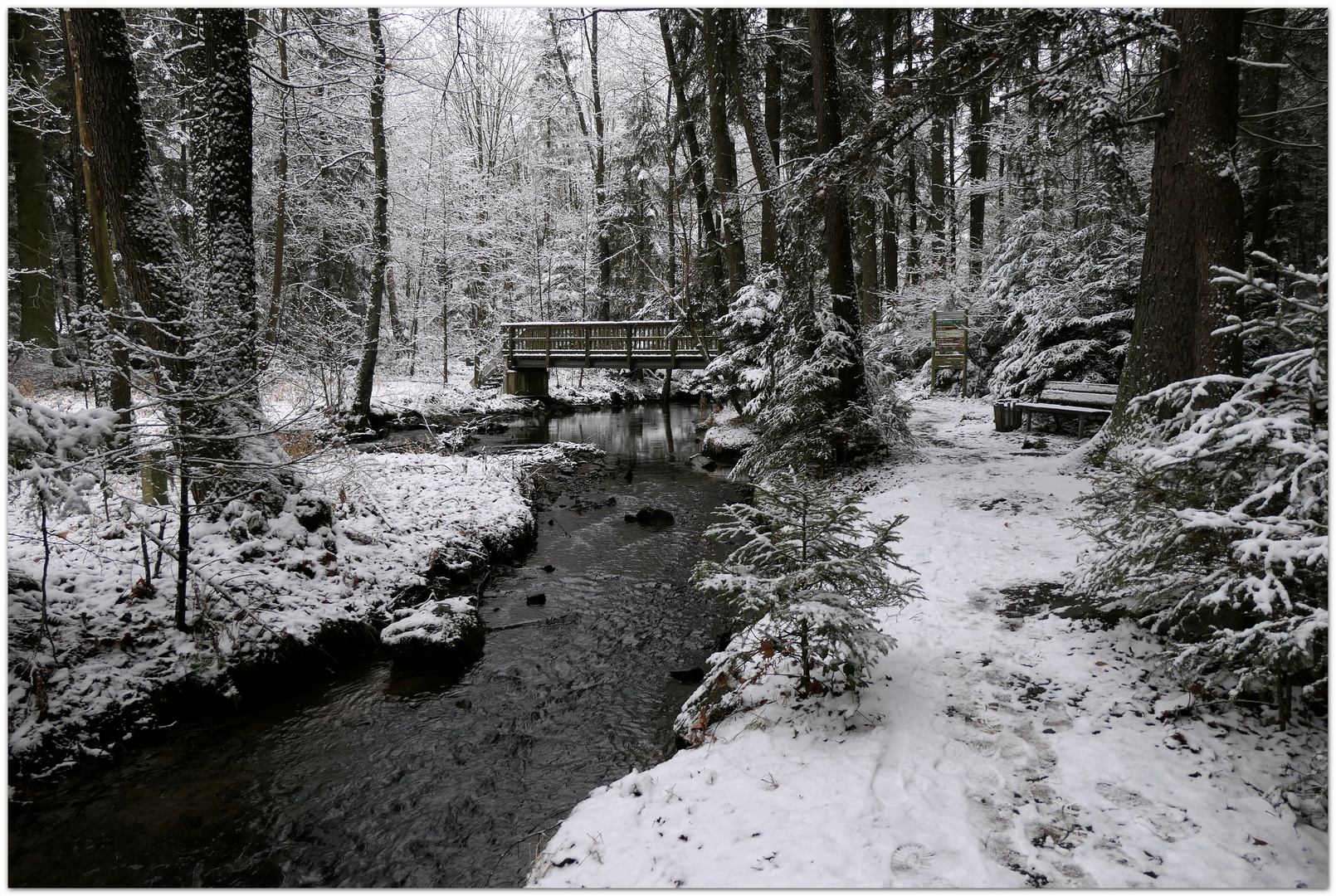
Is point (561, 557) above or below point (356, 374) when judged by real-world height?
below

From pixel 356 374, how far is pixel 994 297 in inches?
601

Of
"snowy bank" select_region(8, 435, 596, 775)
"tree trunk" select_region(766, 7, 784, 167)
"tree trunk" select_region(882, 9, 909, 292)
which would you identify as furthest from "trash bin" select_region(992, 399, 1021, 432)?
"snowy bank" select_region(8, 435, 596, 775)

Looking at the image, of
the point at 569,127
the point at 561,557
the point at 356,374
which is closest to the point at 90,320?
the point at 561,557

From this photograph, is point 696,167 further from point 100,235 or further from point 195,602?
point 195,602

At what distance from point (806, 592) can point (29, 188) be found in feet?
48.6

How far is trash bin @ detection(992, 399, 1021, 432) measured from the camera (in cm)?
1067

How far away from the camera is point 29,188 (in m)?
10.9

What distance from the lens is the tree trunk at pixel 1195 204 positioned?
5.49 metres

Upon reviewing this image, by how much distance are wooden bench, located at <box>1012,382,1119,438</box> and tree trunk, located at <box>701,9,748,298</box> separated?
5.88 m

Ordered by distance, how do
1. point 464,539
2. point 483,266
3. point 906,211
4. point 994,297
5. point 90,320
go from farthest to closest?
1. point 483,266
2. point 906,211
3. point 994,297
4. point 464,539
5. point 90,320

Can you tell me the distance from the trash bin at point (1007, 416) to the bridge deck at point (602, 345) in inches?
315

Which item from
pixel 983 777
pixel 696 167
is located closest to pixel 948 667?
pixel 983 777

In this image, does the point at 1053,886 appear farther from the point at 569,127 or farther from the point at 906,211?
the point at 569,127

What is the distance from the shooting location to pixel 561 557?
821 centimetres
